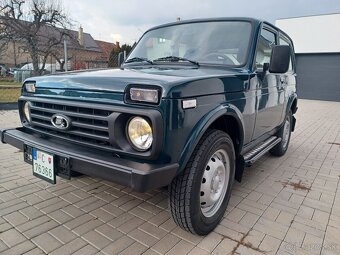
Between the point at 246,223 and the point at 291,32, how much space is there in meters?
19.7

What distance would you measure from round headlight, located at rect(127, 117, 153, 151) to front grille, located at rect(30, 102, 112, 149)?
190 mm

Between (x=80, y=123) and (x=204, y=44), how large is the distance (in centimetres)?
169

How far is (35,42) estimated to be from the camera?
1769 centimetres

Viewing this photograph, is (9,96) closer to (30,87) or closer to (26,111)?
(26,111)

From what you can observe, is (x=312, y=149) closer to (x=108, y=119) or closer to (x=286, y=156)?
(x=286, y=156)

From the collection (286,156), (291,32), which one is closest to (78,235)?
(286,156)

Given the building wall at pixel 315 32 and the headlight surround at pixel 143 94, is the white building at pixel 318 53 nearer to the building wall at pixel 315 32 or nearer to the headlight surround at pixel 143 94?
the building wall at pixel 315 32

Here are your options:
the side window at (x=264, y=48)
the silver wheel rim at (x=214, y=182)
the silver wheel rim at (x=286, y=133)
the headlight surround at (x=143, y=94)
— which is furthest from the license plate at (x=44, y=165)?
the silver wheel rim at (x=286, y=133)

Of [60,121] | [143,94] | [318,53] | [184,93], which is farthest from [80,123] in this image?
[318,53]

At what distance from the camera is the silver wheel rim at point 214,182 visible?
241 cm

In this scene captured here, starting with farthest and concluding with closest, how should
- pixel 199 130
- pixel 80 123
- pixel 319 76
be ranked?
pixel 319 76 < pixel 80 123 < pixel 199 130

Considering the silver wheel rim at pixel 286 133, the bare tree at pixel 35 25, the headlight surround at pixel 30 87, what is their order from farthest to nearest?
1. the bare tree at pixel 35 25
2. the silver wheel rim at pixel 286 133
3. the headlight surround at pixel 30 87

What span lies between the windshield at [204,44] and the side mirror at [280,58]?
1.02 feet

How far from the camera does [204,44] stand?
3.08 metres
